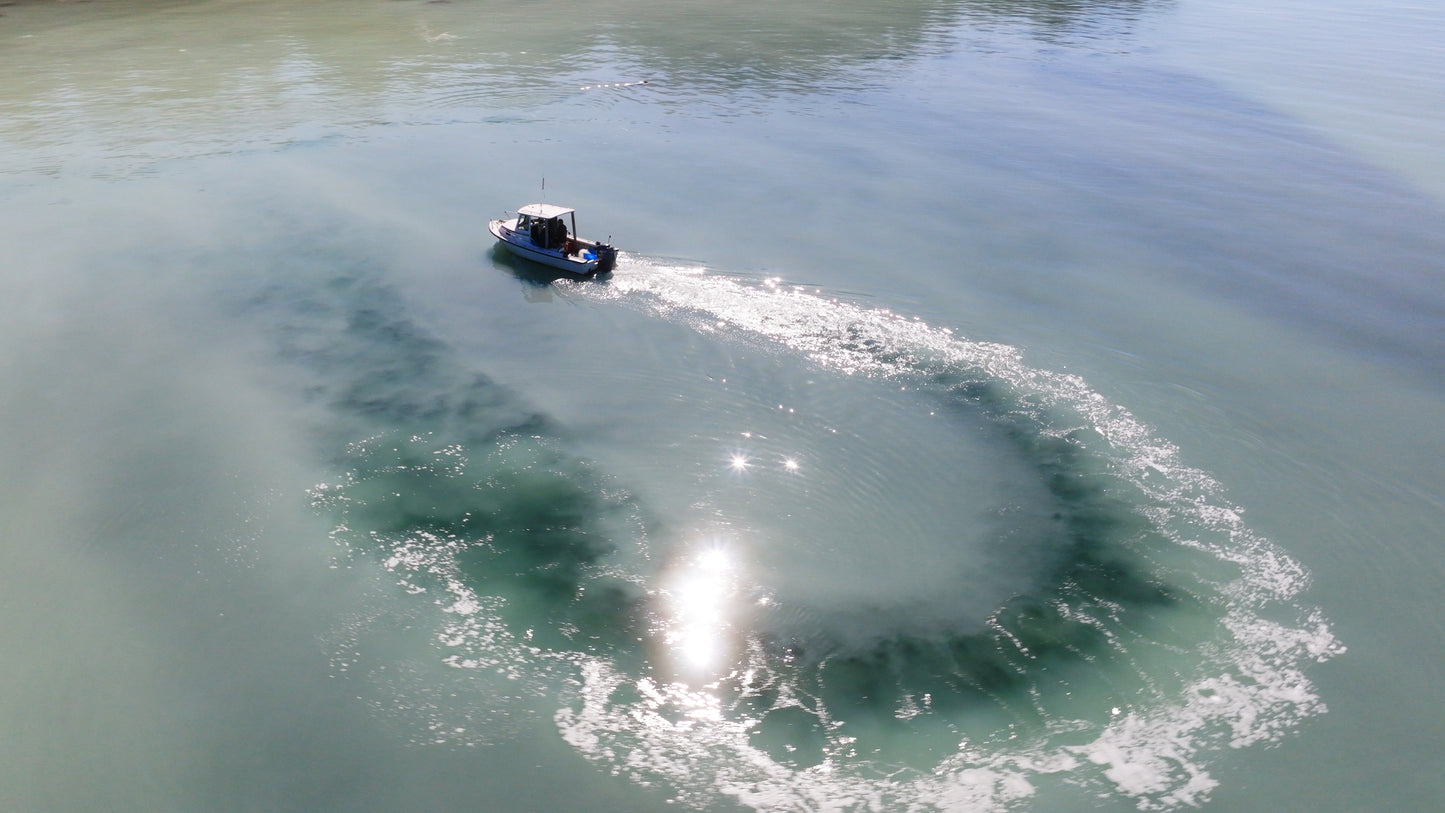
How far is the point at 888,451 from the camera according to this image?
1184 inches

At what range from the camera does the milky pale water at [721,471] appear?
20.9m

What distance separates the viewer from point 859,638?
23.3 metres

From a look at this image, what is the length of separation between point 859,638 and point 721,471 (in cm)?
798

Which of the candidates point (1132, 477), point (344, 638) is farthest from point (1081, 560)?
point (344, 638)

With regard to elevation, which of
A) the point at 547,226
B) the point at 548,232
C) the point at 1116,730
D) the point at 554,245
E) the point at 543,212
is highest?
the point at 543,212

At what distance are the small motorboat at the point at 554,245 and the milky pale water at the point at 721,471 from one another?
1150 millimetres

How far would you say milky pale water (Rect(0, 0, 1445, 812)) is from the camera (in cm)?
2089

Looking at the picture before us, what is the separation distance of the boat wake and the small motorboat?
1086 centimetres

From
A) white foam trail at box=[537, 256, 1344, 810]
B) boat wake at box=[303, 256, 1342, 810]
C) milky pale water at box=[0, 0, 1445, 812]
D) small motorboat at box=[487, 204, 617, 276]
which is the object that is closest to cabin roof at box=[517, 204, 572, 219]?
small motorboat at box=[487, 204, 617, 276]

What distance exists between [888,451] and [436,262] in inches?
955

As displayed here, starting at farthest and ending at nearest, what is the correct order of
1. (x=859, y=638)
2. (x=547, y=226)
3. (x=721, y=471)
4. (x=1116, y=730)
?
(x=547, y=226)
(x=721, y=471)
(x=859, y=638)
(x=1116, y=730)

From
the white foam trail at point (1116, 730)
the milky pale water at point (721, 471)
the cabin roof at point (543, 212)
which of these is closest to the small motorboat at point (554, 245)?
the cabin roof at point (543, 212)

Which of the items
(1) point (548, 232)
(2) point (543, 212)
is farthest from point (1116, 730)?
(2) point (543, 212)

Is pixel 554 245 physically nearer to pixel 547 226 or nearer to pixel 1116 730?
pixel 547 226
